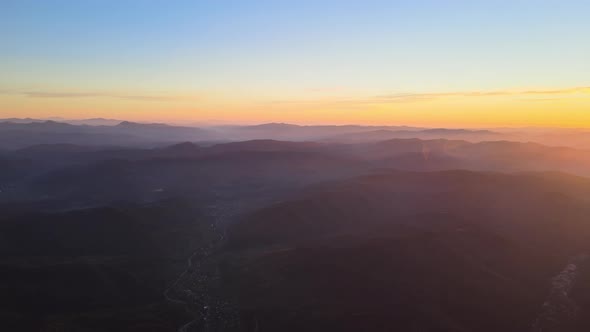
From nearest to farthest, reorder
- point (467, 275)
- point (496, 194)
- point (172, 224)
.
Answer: point (467, 275) → point (172, 224) → point (496, 194)

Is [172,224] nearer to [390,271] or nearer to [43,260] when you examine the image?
[43,260]

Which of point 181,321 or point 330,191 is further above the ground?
point 330,191

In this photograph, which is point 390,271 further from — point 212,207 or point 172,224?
point 212,207

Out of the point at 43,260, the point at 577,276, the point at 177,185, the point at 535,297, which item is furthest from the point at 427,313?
the point at 177,185

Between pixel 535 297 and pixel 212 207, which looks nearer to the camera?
pixel 535 297

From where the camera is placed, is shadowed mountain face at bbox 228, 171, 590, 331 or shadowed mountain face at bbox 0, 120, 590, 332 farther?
shadowed mountain face at bbox 228, 171, 590, 331

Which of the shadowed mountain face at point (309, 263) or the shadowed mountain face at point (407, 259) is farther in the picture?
the shadowed mountain face at point (407, 259)

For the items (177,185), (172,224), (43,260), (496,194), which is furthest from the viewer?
(177,185)

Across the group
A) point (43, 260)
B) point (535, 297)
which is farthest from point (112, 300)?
point (535, 297)

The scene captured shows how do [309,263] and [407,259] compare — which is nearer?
[309,263]

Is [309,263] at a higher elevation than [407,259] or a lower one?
lower
